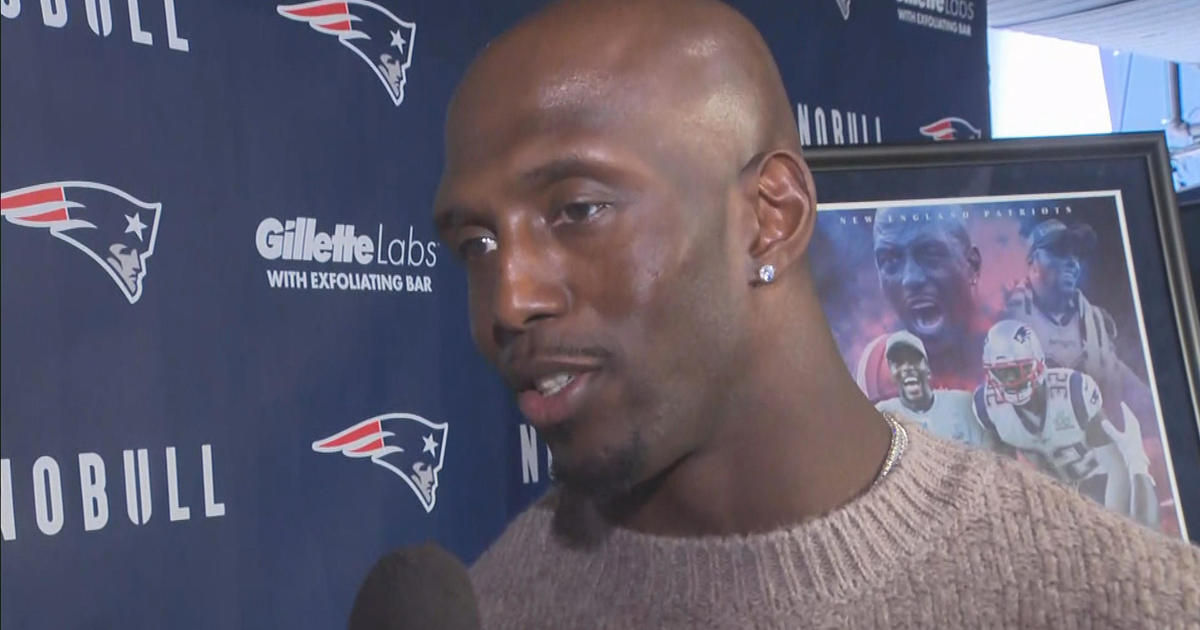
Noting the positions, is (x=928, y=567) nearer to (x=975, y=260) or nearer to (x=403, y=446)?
(x=975, y=260)

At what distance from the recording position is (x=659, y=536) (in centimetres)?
92

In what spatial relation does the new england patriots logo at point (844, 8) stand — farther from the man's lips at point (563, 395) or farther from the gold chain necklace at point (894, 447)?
the man's lips at point (563, 395)

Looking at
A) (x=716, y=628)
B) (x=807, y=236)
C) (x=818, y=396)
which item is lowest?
(x=716, y=628)

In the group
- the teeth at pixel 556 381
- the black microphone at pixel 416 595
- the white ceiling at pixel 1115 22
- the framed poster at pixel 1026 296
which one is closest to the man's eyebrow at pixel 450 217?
the teeth at pixel 556 381

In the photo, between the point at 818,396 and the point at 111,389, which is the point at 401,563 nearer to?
the point at 818,396

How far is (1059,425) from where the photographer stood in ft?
5.09

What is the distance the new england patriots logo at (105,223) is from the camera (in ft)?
4.06

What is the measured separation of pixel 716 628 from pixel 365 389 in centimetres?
90

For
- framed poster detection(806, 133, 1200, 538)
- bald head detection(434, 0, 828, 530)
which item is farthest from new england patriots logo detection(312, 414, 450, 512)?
bald head detection(434, 0, 828, 530)

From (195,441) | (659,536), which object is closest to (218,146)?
(195,441)

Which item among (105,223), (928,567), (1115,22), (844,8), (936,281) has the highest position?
(1115,22)

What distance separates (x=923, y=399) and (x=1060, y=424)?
0.54ft

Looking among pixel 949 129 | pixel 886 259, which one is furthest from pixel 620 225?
pixel 949 129

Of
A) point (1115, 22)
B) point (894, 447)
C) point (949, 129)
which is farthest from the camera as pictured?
point (1115, 22)
